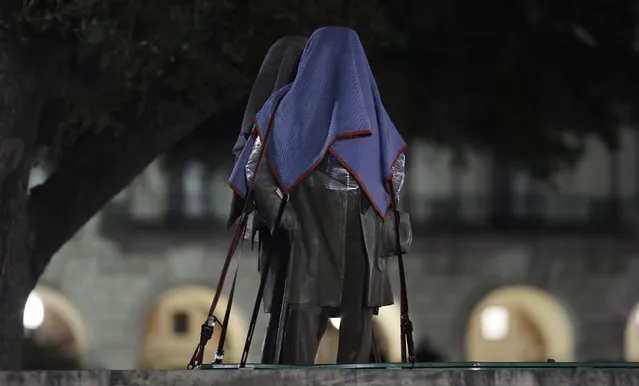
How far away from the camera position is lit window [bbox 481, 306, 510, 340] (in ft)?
116

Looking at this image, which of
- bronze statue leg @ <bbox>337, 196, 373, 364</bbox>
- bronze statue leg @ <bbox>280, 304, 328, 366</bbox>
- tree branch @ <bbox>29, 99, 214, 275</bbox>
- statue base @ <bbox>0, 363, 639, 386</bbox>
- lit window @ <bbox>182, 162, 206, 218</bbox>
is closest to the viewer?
statue base @ <bbox>0, 363, 639, 386</bbox>

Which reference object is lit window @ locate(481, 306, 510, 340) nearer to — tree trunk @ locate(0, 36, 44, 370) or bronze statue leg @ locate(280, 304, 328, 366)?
tree trunk @ locate(0, 36, 44, 370)

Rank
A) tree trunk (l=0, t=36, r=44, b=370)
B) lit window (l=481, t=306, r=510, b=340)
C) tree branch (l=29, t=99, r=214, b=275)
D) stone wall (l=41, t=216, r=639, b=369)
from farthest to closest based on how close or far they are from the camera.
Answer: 1. lit window (l=481, t=306, r=510, b=340)
2. stone wall (l=41, t=216, r=639, b=369)
3. tree branch (l=29, t=99, r=214, b=275)
4. tree trunk (l=0, t=36, r=44, b=370)

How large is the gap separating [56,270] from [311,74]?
26454 mm

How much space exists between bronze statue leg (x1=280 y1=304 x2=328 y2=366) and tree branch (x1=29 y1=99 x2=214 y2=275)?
4.90 meters

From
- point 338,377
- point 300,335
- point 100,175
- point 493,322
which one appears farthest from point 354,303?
point 493,322

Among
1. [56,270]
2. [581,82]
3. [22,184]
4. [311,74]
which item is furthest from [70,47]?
[56,270]

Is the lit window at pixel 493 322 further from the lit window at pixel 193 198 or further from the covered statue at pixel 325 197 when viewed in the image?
the covered statue at pixel 325 197

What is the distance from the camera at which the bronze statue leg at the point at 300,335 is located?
24.6 feet

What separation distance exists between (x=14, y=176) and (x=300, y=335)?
464cm

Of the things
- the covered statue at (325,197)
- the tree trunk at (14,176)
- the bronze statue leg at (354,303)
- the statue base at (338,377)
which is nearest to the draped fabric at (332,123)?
the covered statue at (325,197)

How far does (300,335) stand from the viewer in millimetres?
7523

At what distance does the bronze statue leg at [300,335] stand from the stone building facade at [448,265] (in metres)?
25.2

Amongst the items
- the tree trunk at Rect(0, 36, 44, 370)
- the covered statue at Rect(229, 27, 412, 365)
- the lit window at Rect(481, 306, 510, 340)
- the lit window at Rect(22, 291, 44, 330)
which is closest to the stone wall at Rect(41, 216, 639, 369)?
the lit window at Rect(481, 306, 510, 340)
